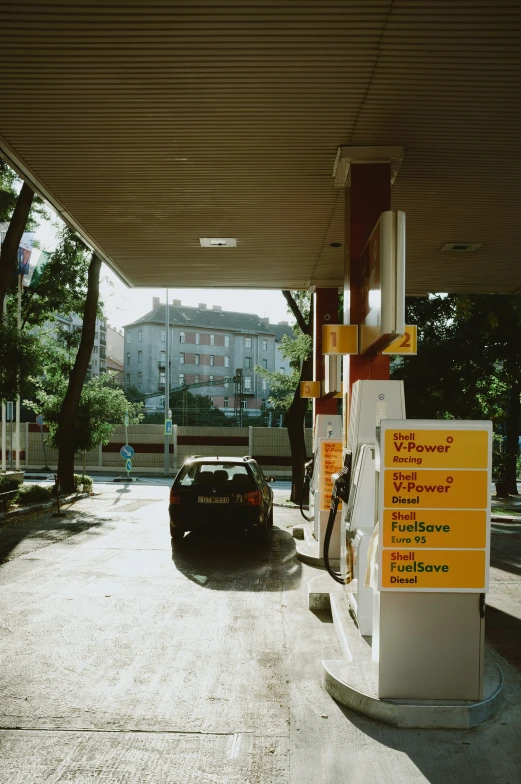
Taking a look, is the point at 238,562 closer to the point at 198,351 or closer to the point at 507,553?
the point at 507,553

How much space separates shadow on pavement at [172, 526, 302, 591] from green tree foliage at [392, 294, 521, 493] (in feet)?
27.5

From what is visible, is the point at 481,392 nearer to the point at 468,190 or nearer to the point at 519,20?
the point at 468,190

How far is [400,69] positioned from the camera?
19.0 feet

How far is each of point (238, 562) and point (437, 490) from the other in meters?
6.05

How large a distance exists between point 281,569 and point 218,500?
5.99ft

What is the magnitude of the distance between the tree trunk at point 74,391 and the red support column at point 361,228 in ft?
46.0

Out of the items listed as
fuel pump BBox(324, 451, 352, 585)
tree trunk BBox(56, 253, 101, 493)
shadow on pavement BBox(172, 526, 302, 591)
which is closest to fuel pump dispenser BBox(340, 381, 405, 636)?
fuel pump BBox(324, 451, 352, 585)

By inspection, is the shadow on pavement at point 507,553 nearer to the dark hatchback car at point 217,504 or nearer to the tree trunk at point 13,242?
the dark hatchback car at point 217,504

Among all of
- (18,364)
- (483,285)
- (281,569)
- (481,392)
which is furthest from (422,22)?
(481,392)

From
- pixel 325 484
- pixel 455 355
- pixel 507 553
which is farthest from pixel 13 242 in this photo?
pixel 455 355

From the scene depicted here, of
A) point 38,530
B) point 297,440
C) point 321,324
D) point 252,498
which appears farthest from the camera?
point 297,440

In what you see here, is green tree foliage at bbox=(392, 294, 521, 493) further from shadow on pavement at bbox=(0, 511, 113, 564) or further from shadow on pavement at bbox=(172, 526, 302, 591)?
shadow on pavement at bbox=(0, 511, 113, 564)

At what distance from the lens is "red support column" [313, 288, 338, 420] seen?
13922mm

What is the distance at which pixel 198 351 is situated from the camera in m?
87.5
